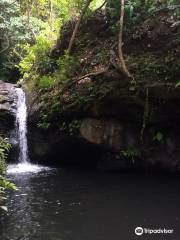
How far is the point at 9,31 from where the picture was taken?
23.6m

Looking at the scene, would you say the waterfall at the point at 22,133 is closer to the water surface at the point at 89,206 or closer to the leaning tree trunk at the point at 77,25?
the water surface at the point at 89,206

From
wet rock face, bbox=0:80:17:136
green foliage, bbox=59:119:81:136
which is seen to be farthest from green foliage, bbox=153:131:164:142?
wet rock face, bbox=0:80:17:136

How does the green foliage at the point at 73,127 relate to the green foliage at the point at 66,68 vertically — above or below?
below

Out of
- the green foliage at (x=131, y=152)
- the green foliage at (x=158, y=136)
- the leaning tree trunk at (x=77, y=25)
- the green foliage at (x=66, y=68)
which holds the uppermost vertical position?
the leaning tree trunk at (x=77, y=25)

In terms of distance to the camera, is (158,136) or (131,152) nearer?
(158,136)

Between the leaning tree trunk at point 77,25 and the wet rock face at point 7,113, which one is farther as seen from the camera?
the wet rock face at point 7,113

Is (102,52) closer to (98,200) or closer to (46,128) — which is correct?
(46,128)

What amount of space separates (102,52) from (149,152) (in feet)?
12.3

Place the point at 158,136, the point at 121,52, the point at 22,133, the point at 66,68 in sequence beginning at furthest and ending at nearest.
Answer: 1. the point at 22,133
2. the point at 66,68
3. the point at 158,136
4. the point at 121,52

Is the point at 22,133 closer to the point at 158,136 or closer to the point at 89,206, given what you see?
the point at 158,136

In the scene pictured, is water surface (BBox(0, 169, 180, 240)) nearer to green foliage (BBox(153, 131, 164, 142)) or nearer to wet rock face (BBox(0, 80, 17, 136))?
green foliage (BBox(153, 131, 164, 142))

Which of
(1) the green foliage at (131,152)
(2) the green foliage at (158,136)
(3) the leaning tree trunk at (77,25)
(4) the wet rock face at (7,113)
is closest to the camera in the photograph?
(2) the green foliage at (158,136)

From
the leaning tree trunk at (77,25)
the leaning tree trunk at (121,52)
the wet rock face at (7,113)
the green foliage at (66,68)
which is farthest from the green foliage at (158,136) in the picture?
the wet rock face at (7,113)

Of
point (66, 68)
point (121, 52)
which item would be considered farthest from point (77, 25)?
point (121, 52)
